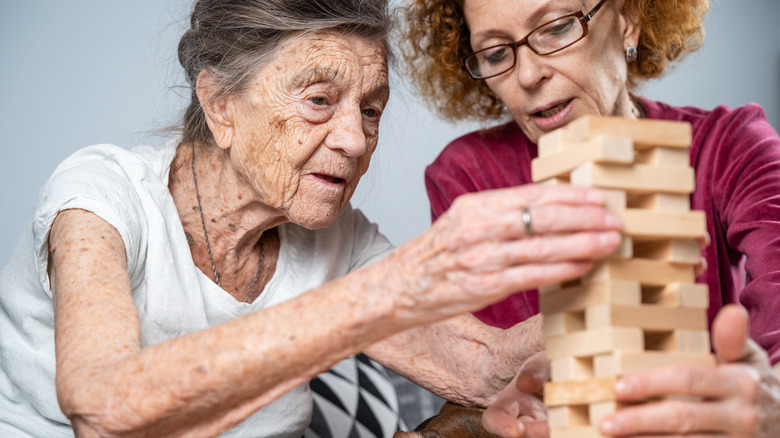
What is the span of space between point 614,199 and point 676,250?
0.13 m

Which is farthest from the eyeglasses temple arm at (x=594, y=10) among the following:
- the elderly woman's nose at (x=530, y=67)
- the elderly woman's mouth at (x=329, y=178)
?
the elderly woman's mouth at (x=329, y=178)

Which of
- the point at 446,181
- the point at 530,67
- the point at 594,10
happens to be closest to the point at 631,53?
the point at 594,10

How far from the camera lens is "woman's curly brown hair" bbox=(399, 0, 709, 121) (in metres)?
2.17

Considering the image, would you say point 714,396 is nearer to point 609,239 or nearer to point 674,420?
point 674,420

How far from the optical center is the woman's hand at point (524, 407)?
4.51 feet

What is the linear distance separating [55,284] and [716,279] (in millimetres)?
1633

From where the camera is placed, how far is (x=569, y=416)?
110cm

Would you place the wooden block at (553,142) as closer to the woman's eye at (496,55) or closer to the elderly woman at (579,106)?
the elderly woman at (579,106)

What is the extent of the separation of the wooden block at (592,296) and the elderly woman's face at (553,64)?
94cm

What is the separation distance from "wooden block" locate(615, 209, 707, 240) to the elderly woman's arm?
40 millimetres

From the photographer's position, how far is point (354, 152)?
180cm

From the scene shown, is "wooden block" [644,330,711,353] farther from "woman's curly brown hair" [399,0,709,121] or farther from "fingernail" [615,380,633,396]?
"woman's curly brown hair" [399,0,709,121]

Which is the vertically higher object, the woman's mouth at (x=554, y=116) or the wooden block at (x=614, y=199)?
the woman's mouth at (x=554, y=116)

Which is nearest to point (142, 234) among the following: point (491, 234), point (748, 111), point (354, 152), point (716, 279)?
point (354, 152)
